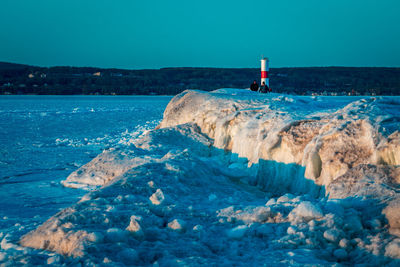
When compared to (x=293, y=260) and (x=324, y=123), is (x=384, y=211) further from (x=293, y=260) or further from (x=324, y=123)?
(x=324, y=123)

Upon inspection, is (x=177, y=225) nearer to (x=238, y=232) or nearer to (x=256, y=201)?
(x=238, y=232)

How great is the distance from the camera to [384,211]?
12.3ft

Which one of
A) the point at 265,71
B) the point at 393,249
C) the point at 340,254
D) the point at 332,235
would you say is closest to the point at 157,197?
the point at 332,235

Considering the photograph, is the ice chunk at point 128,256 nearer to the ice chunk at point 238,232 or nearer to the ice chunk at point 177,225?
the ice chunk at point 177,225

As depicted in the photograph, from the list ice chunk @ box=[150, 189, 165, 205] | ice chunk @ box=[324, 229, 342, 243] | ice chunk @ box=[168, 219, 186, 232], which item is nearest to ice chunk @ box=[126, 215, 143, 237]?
ice chunk @ box=[168, 219, 186, 232]

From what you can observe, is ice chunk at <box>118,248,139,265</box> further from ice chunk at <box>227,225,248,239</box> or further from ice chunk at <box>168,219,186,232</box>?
ice chunk at <box>227,225,248,239</box>

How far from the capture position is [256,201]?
5.54 metres

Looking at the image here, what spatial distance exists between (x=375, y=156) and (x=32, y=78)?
96.0 metres

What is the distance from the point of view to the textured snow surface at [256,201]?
333 centimetres

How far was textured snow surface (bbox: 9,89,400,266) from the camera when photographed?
10.9 feet

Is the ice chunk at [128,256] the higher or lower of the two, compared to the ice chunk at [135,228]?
lower

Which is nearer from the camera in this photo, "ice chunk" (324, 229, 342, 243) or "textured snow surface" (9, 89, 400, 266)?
"textured snow surface" (9, 89, 400, 266)

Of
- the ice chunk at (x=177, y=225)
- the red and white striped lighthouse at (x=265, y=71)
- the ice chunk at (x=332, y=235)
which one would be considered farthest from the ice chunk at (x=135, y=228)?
the red and white striped lighthouse at (x=265, y=71)

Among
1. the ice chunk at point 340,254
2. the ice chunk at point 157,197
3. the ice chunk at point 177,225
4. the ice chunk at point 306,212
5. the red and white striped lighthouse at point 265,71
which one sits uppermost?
the red and white striped lighthouse at point 265,71
